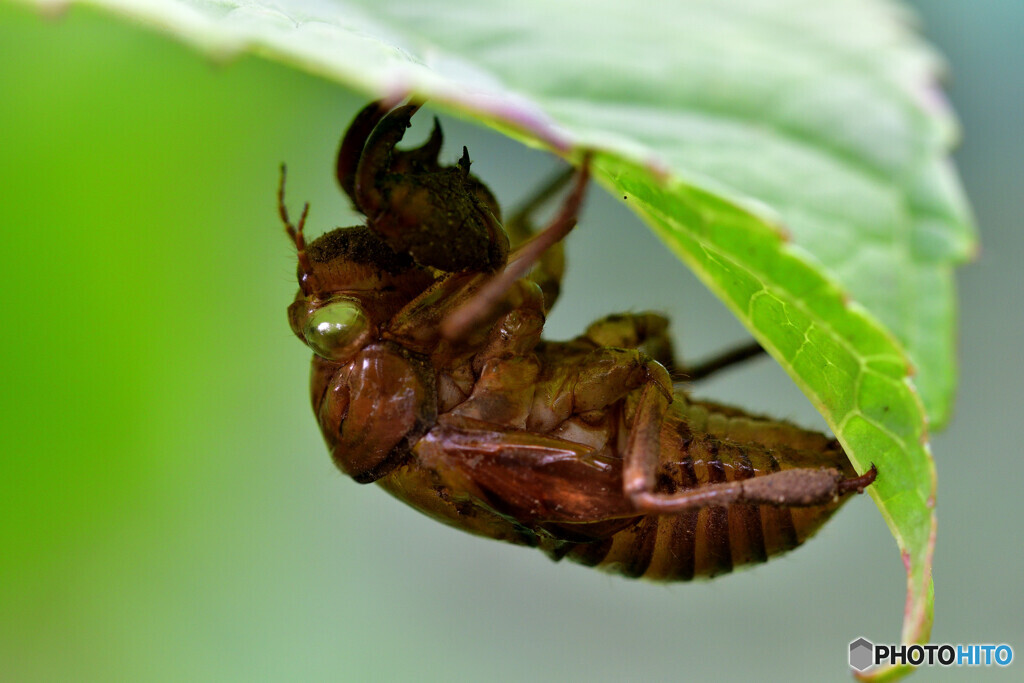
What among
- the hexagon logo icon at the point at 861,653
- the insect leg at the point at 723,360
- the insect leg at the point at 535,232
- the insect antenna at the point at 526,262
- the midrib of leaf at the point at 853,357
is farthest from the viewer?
the hexagon logo icon at the point at 861,653

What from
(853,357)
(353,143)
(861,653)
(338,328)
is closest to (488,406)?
(338,328)

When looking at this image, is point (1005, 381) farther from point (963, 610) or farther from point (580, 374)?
point (580, 374)

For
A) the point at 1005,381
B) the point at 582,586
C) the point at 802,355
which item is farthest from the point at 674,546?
the point at 1005,381

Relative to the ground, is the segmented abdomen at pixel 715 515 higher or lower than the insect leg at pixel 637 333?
lower


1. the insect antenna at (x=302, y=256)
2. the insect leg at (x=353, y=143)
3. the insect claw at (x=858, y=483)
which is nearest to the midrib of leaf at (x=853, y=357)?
the insect claw at (x=858, y=483)

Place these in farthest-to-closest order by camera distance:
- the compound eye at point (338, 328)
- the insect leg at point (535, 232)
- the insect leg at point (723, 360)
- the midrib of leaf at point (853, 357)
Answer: the insect leg at point (723, 360) < the insect leg at point (535, 232) < the compound eye at point (338, 328) < the midrib of leaf at point (853, 357)

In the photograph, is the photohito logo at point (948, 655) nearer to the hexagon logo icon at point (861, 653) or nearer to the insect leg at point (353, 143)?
the hexagon logo icon at point (861, 653)
